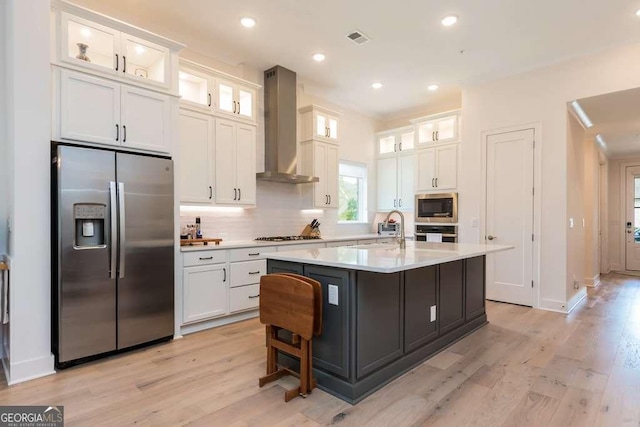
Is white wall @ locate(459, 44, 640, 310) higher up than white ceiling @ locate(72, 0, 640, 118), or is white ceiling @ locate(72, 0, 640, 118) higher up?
white ceiling @ locate(72, 0, 640, 118)

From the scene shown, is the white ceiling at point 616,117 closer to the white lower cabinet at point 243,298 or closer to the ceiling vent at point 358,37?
the ceiling vent at point 358,37

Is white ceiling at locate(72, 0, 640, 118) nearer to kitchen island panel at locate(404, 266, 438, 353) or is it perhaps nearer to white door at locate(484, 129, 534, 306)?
white door at locate(484, 129, 534, 306)

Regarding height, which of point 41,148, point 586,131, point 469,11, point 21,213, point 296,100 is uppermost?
point 469,11

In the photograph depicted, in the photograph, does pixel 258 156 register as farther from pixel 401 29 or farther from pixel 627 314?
pixel 627 314

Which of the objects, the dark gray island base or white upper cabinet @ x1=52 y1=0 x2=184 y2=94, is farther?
white upper cabinet @ x1=52 y1=0 x2=184 y2=94

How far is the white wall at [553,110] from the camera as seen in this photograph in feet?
13.3

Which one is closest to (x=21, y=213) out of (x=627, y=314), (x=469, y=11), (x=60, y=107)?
(x=60, y=107)

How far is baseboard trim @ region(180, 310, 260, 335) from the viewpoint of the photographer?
3.64m

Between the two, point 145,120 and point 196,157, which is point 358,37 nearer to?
point 196,157

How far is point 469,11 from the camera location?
3422 mm

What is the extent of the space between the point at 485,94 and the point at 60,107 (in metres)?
5.07

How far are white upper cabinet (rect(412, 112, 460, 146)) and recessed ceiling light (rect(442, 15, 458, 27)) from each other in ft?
6.63

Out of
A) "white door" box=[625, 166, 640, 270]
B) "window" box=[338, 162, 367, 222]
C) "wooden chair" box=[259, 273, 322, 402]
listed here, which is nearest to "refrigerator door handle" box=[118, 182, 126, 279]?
"wooden chair" box=[259, 273, 322, 402]

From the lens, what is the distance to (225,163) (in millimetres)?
4219
